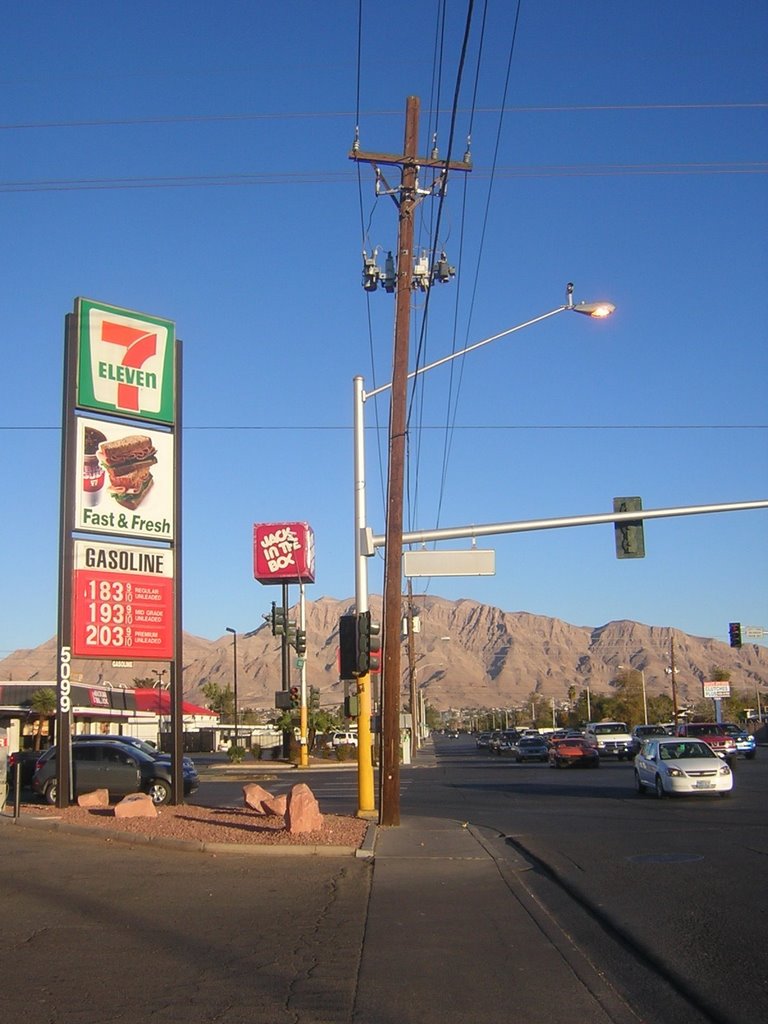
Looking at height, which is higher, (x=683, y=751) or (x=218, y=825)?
(x=683, y=751)

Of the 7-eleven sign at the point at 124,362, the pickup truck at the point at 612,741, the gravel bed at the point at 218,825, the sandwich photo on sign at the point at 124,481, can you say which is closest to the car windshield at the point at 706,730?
the pickup truck at the point at 612,741

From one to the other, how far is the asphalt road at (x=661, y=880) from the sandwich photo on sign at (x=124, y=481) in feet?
30.3

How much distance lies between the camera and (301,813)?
1736cm

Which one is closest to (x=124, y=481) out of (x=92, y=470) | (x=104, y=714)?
(x=92, y=470)

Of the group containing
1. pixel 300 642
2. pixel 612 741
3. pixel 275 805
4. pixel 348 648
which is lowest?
pixel 612 741

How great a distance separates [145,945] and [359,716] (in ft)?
38.2

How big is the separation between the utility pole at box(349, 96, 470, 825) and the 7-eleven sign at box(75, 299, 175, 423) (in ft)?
19.8

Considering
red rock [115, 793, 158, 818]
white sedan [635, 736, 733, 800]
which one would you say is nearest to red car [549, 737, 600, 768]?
white sedan [635, 736, 733, 800]

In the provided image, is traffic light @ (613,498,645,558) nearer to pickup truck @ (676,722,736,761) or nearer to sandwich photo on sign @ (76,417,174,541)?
sandwich photo on sign @ (76,417,174,541)

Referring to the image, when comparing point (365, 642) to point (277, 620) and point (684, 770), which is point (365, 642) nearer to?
point (684, 770)

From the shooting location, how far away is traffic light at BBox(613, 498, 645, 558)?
2067 centimetres

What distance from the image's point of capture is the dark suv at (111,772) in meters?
26.0

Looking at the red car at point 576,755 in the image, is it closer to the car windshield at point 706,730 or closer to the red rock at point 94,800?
the car windshield at point 706,730

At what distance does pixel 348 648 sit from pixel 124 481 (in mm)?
6202
